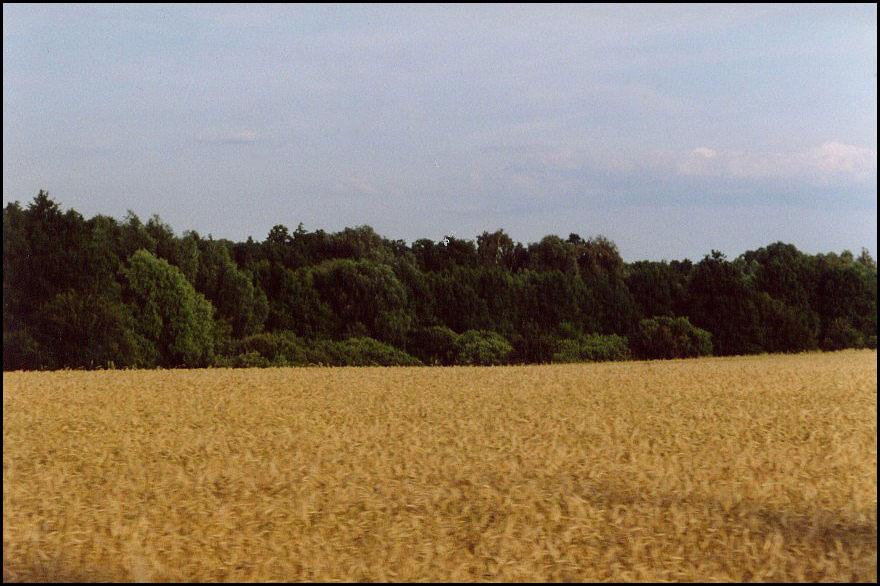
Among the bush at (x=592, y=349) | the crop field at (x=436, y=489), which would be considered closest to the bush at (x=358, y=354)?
the bush at (x=592, y=349)

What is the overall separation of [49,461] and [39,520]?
3221 millimetres

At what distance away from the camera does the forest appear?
1134 inches

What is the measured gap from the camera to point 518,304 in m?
33.9

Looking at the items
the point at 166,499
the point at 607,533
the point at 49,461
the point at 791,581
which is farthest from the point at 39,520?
the point at 791,581

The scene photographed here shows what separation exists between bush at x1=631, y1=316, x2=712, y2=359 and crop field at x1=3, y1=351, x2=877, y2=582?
61.3 ft

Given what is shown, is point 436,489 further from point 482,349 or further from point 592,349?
point 592,349

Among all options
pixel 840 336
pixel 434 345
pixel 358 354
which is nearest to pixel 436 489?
pixel 358 354

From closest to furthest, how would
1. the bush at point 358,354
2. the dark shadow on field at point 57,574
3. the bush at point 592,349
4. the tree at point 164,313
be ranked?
the dark shadow on field at point 57,574 → the tree at point 164,313 → the bush at point 358,354 → the bush at point 592,349

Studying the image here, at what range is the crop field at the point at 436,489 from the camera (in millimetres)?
7043

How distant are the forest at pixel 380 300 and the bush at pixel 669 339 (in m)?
0.05

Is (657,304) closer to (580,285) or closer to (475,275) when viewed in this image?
(580,285)

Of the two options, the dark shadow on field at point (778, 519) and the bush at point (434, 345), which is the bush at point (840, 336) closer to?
the bush at point (434, 345)

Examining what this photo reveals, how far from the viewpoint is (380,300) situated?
33.4m

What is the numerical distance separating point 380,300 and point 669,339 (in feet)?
34.6
